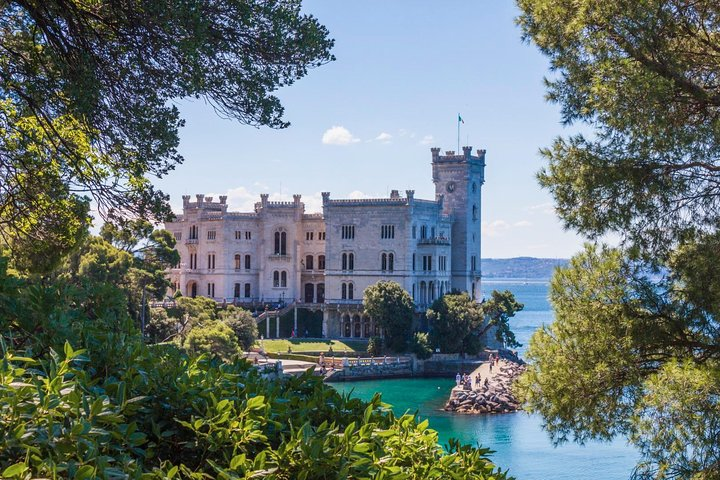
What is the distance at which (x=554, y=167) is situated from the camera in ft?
30.8

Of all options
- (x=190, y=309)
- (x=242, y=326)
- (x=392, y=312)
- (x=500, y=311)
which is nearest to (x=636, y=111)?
(x=190, y=309)

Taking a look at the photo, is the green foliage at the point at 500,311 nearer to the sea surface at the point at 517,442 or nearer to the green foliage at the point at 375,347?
the green foliage at the point at 375,347

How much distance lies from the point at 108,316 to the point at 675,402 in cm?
510

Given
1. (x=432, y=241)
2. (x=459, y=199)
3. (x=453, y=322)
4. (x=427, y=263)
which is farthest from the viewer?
(x=459, y=199)

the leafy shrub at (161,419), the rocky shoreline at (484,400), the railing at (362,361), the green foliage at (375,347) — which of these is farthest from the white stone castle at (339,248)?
the leafy shrub at (161,419)

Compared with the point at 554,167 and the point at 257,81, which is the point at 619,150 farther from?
the point at 257,81

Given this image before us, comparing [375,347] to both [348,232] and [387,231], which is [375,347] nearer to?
[387,231]

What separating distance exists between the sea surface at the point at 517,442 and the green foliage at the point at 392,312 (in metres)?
3.93

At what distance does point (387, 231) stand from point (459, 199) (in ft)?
19.1

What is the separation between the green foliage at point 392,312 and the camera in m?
45.8

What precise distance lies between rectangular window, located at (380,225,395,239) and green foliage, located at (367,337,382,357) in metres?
7.13

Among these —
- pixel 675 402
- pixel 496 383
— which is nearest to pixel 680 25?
pixel 675 402

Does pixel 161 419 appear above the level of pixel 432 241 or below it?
below

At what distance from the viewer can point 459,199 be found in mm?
53906
